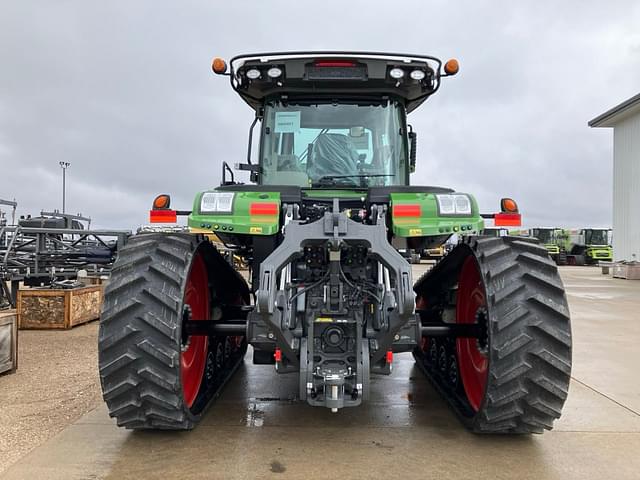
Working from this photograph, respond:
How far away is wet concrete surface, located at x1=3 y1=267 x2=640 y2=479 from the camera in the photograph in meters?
3.16

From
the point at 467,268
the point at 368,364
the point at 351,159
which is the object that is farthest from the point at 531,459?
the point at 351,159

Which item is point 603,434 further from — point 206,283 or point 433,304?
point 206,283

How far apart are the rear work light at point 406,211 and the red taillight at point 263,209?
2.83 ft

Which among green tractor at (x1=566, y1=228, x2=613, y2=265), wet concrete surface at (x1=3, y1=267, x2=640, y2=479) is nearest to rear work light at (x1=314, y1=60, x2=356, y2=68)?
wet concrete surface at (x1=3, y1=267, x2=640, y2=479)

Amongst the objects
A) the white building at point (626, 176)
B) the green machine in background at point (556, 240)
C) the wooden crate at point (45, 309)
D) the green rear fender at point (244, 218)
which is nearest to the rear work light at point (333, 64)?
the green rear fender at point (244, 218)

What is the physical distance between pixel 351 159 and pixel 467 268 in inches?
56.7

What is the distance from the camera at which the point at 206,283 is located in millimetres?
4656

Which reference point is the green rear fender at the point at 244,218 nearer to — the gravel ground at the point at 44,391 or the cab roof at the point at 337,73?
the cab roof at the point at 337,73

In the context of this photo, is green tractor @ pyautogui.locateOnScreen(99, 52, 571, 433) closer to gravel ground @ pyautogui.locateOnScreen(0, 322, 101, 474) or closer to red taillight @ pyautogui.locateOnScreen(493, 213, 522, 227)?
red taillight @ pyautogui.locateOnScreen(493, 213, 522, 227)

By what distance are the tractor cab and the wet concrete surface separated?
6.50 feet

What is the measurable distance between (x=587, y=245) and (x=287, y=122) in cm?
4122

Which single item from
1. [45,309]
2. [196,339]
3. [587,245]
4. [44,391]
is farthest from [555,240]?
[44,391]

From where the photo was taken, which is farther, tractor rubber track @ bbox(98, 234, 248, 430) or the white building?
the white building

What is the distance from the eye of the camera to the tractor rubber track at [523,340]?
322 centimetres
